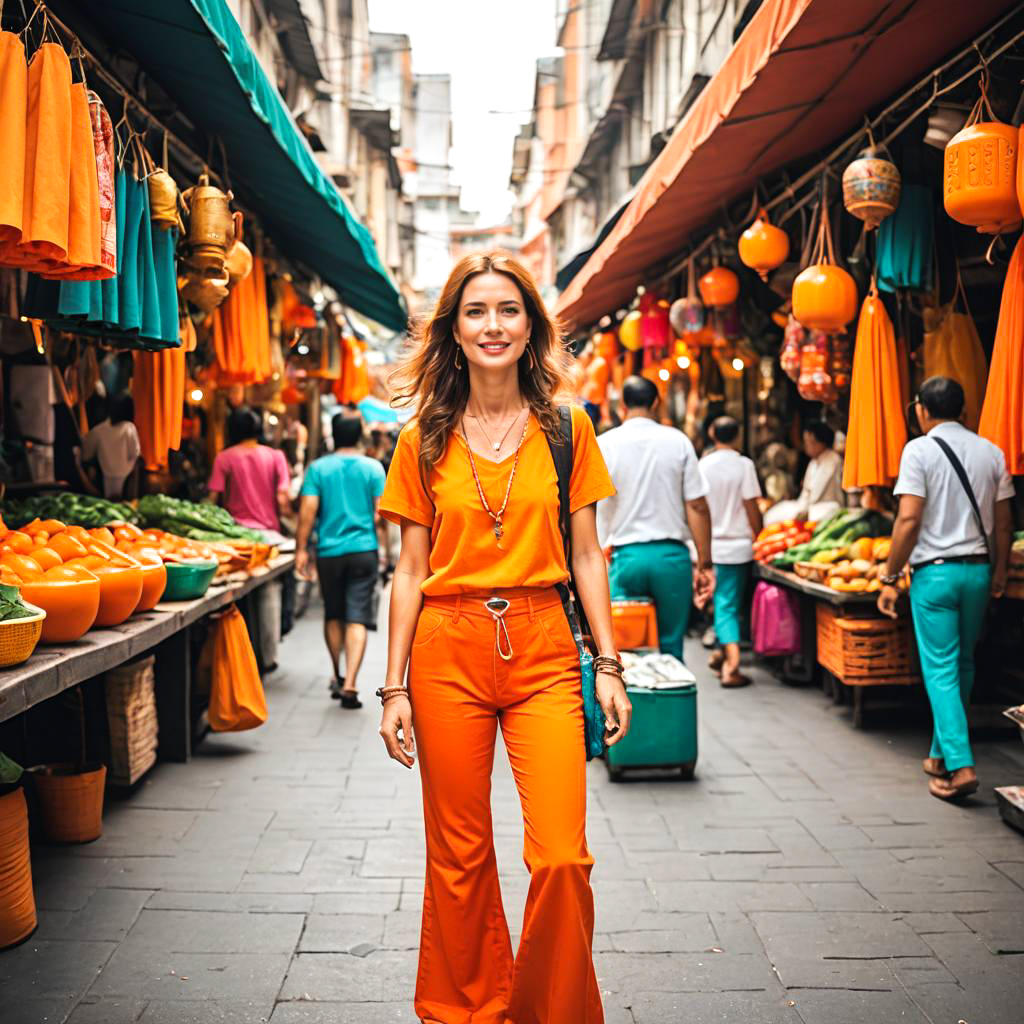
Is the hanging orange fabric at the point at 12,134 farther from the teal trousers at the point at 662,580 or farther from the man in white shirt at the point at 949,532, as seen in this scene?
the man in white shirt at the point at 949,532

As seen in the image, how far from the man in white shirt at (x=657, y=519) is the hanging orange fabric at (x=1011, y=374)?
1927 millimetres

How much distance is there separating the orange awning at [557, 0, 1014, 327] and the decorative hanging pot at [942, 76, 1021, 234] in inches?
25.4

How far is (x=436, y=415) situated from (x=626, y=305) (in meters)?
11.3

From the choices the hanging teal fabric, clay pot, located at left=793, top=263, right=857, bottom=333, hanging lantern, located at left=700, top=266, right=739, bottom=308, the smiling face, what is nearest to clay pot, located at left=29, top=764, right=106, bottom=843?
the smiling face

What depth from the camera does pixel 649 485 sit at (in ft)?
20.8

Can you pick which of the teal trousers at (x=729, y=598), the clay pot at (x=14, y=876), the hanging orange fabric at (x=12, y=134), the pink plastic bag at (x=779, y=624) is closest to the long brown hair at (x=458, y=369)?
the hanging orange fabric at (x=12, y=134)

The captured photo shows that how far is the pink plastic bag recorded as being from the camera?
27.2 feet

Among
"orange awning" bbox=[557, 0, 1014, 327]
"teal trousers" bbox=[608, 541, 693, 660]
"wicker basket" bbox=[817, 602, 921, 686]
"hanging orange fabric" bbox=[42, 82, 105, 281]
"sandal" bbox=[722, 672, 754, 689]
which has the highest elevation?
"orange awning" bbox=[557, 0, 1014, 327]

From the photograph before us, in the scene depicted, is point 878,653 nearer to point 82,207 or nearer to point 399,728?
point 399,728

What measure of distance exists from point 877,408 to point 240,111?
407cm

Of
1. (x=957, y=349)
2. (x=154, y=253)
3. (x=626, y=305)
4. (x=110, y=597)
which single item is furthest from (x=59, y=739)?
(x=626, y=305)

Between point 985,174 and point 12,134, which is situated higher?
point 985,174

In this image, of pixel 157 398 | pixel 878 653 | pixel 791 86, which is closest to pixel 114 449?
pixel 157 398

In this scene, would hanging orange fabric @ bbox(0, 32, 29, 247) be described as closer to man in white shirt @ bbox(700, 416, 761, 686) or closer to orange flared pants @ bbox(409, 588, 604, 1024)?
orange flared pants @ bbox(409, 588, 604, 1024)
